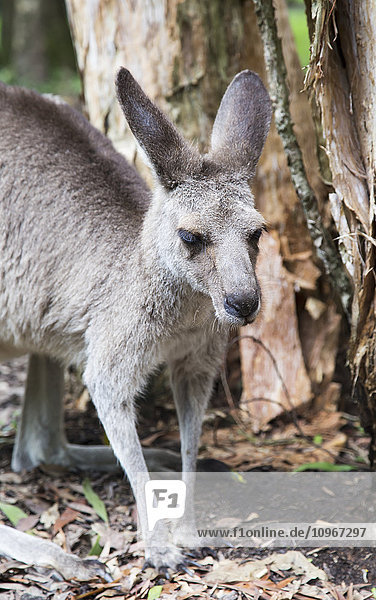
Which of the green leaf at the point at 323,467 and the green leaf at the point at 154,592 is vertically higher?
the green leaf at the point at 323,467

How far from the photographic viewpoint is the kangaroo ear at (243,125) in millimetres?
4168

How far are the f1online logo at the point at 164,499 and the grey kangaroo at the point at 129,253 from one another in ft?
0.24

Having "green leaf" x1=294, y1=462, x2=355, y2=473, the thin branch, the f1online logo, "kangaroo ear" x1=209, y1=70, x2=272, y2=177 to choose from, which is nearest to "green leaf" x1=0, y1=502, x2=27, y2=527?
the f1online logo

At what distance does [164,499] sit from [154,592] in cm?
72

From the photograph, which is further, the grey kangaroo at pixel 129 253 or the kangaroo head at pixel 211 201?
the grey kangaroo at pixel 129 253

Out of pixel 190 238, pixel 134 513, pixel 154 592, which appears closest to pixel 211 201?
pixel 190 238

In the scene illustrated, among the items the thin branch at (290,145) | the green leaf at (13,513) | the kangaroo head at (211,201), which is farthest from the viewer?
the green leaf at (13,513)

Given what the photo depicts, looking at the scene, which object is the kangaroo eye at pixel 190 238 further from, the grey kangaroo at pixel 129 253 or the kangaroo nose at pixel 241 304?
the kangaroo nose at pixel 241 304

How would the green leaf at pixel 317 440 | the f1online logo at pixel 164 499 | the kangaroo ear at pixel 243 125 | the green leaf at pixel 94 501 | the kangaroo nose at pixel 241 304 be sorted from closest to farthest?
the kangaroo nose at pixel 241 304 < the kangaroo ear at pixel 243 125 < the f1online logo at pixel 164 499 < the green leaf at pixel 94 501 < the green leaf at pixel 317 440

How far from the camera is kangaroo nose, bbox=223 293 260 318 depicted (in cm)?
361

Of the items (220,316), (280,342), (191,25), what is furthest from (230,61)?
(220,316)

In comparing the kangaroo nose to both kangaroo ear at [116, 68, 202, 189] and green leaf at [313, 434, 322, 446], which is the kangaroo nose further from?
green leaf at [313, 434, 322, 446]

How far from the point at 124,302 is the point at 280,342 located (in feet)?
7.08

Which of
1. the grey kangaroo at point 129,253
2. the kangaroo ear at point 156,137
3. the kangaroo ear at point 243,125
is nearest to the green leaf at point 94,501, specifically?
the grey kangaroo at point 129,253
